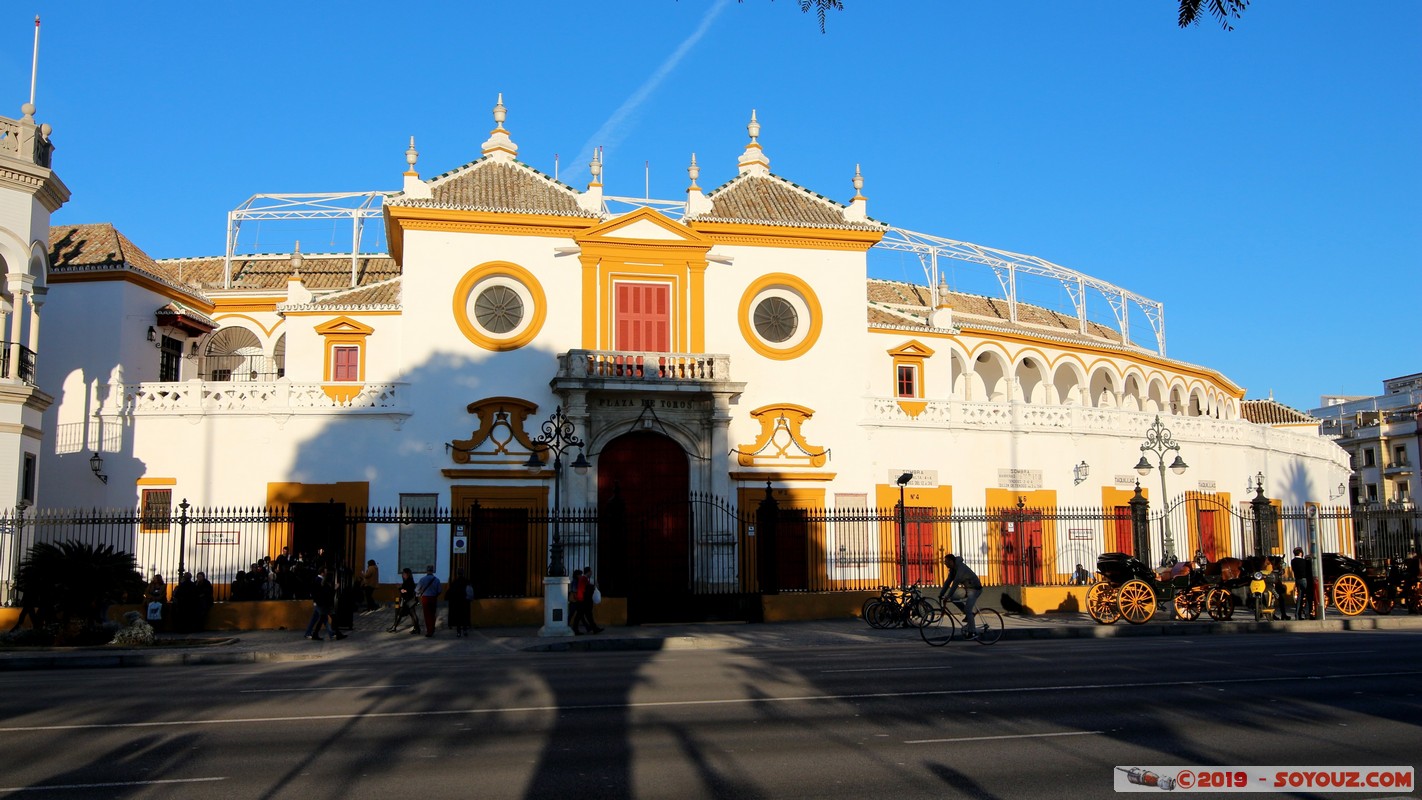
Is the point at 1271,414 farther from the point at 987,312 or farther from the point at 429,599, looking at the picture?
the point at 429,599

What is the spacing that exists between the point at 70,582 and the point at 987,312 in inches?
1470

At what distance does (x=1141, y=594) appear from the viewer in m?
23.0

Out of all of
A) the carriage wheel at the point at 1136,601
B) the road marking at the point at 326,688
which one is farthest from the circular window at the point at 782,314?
the road marking at the point at 326,688

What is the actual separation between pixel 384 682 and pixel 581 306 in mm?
17449

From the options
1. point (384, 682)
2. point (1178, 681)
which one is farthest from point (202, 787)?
point (1178, 681)

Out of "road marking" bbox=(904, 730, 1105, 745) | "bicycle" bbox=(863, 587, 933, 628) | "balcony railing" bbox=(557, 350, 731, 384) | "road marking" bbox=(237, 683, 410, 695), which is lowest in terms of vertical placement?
"road marking" bbox=(237, 683, 410, 695)

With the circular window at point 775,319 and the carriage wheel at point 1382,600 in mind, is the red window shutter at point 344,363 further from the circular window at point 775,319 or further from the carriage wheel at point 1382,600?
the carriage wheel at point 1382,600

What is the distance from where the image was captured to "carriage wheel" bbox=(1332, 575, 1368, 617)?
81.6 ft

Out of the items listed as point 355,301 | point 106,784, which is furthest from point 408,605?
point 106,784

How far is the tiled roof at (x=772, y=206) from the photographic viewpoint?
32.4 meters

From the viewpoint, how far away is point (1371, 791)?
801cm

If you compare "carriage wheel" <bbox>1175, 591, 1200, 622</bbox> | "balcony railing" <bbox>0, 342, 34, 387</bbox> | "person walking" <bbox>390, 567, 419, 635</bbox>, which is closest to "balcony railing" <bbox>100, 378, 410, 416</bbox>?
"balcony railing" <bbox>0, 342, 34, 387</bbox>

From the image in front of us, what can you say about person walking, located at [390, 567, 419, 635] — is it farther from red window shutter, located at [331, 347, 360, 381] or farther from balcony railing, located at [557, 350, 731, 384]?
red window shutter, located at [331, 347, 360, 381]

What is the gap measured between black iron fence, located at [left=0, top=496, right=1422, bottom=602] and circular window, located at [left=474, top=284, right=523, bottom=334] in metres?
5.03
